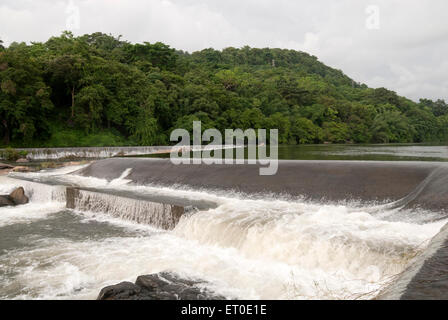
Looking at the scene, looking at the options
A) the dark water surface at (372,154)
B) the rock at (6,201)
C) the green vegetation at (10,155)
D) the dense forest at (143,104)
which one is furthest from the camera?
the dense forest at (143,104)

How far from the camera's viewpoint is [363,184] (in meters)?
7.55

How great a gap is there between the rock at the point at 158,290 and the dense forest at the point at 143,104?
29.9m

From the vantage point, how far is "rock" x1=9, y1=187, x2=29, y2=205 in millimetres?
10344

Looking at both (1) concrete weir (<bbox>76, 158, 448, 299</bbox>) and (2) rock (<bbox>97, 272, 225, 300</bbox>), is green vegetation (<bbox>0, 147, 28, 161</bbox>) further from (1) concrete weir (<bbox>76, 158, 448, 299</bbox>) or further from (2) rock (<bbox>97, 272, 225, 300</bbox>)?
(2) rock (<bbox>97, 272, 225, 300</bbox>)

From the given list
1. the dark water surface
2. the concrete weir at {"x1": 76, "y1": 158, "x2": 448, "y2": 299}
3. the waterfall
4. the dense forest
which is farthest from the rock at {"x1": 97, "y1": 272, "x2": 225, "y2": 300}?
the dense forest

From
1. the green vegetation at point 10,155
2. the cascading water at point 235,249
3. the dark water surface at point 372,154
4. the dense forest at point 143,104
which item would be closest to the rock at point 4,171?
the green vegetation at point 10,155

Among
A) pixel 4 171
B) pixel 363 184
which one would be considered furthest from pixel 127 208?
pixel 4 171

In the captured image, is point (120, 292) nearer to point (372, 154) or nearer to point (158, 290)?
point (158, 290)

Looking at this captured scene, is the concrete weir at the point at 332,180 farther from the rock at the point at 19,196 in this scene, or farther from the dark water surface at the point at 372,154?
the dark water surface at the point at 372,154

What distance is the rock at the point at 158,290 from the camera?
11.7 feet
